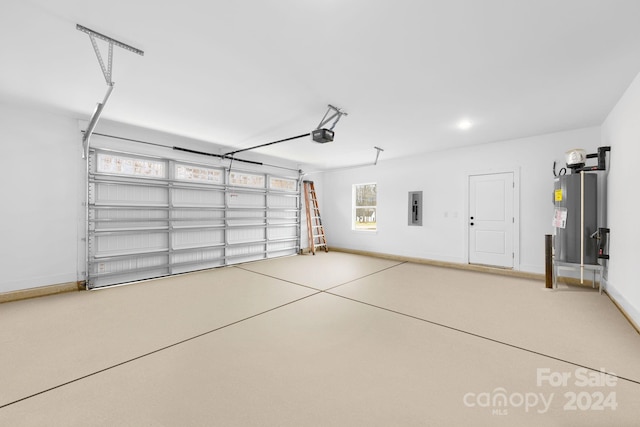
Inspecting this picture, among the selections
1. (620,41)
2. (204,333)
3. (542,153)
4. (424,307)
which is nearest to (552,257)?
(542,153)

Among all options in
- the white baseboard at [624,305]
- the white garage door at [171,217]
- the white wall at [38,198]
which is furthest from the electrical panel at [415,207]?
the white wall at [38,198]

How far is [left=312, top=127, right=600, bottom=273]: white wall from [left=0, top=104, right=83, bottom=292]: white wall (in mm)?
6441

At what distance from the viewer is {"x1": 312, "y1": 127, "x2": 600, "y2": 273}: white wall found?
506cm

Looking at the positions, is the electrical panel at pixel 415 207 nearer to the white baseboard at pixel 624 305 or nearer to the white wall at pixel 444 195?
the white wall at pixel 444 195

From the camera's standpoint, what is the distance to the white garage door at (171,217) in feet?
15.1

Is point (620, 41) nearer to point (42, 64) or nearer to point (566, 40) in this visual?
point (566, 40)

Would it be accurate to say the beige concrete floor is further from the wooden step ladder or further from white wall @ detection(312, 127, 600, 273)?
the wooden step ladder

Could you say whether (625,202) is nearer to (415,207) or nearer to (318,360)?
(415,207)

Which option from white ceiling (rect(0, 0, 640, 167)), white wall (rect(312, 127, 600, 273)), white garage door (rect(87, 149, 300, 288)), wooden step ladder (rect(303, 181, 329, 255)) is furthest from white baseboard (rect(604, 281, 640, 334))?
white garage door (rect(87, 149, 300, 288))

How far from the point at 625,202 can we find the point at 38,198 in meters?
8.27

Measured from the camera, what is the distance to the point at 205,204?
6004 millimetres

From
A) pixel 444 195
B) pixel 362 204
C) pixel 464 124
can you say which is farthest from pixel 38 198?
pixel 444 195

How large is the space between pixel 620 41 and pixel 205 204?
6689mm

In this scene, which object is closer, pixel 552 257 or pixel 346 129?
pixel 552 257
